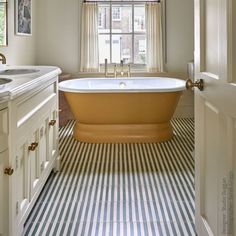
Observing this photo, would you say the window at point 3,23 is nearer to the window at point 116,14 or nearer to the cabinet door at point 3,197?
the window at point 116,14

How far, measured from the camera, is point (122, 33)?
6.38 meters

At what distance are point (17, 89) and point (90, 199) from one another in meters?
1.21

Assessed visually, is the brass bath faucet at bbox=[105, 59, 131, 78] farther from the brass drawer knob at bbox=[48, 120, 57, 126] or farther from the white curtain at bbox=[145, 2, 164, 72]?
the brass drawer knob at bbox=[48, 120, 57, 126]

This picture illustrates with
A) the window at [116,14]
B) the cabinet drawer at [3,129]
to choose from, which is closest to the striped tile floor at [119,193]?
the cabinet drawer at [3,129]

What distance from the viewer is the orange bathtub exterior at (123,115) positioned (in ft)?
14.6

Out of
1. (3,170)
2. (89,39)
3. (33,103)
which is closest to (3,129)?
(3,170)

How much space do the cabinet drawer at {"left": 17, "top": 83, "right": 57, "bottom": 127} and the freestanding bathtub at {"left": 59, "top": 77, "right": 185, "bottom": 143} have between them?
4.45 ft

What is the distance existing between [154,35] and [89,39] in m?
1.07

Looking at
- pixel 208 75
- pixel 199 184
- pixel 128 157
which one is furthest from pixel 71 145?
pixel 208 75

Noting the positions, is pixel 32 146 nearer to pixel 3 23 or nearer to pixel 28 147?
pixel 28 147

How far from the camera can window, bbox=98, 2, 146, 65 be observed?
6.30 meters

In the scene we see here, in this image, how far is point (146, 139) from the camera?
4520 millimetres

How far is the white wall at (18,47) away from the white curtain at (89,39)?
790 mm

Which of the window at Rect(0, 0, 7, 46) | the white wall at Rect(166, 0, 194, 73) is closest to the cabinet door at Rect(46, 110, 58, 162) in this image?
the window at Rect(0, 0, 7, 46)
